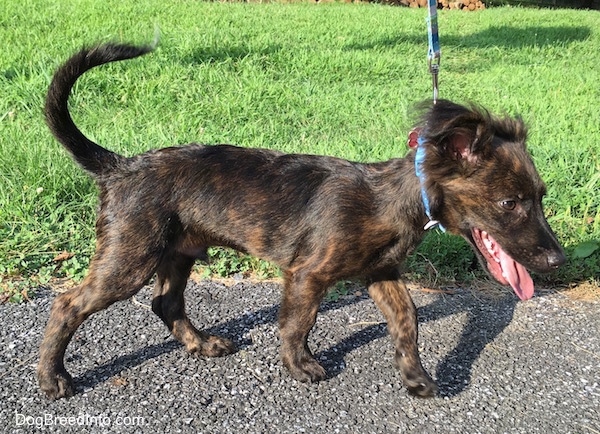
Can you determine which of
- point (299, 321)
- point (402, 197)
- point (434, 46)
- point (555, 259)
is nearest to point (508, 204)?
point (555, 259)

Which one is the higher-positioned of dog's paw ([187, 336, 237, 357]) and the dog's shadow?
dog's paw ([187, 336, 237, 357])

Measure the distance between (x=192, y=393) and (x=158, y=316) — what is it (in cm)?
64

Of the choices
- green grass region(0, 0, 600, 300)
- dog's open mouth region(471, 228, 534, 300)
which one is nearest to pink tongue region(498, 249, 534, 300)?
dog's open mouth region(471, 228, 534, 300)

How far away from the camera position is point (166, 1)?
1338 centimetres

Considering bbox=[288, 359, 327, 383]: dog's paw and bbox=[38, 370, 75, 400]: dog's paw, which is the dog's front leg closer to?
bbox=[288, 359, 327, 383]: dog's paw

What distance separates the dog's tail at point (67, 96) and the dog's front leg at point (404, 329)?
155cm

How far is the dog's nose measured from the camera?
2.95 metres

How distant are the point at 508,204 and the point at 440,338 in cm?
117

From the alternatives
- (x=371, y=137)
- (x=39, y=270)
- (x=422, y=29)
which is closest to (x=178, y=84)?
(x=371, y=137)

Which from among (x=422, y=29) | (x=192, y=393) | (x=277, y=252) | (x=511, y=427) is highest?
(x=277, y=252)

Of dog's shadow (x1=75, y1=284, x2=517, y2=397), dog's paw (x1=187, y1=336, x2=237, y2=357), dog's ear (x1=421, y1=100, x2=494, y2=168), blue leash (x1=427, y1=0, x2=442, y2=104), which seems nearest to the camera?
dog's ear (x1=421, y1=100, x2=494, y2=168)

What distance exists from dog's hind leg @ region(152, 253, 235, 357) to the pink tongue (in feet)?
4.93

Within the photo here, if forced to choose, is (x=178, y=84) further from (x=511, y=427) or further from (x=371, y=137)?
(x=511, y=427)

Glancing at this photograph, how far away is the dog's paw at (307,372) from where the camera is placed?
10.8 feet
